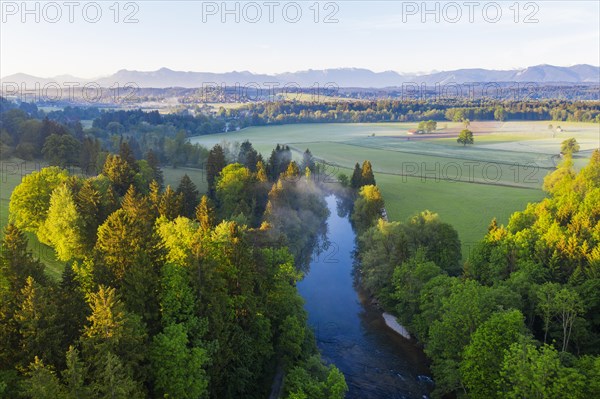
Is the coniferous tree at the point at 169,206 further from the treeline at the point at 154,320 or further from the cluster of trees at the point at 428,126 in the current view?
the cluster of trees at the point at 428,126

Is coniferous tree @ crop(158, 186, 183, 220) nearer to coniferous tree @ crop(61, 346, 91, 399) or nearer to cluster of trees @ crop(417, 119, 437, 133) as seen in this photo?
coniferous tree @ crop(61, 346, 91, 399)

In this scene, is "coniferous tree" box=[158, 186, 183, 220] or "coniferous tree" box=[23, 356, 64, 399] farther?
"coniferous tree" box=[158, 186, 183, 220]

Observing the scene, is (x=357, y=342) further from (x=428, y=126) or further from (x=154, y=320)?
(x=428, y=126)

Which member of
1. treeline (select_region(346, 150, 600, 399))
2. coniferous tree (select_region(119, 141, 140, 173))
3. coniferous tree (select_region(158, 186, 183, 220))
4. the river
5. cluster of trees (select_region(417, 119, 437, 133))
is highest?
cluster of trees (select_region(417, 119, 437, 133))

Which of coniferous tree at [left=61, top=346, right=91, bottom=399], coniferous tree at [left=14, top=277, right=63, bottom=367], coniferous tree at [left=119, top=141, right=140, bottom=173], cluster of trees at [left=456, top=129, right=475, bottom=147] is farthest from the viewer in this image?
cluster of trees at [left=456, top=129, right=475, bottom=147]

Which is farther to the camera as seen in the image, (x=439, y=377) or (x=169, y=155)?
(x=169, y=155)

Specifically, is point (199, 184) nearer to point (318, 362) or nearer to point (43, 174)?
point (43, 174)

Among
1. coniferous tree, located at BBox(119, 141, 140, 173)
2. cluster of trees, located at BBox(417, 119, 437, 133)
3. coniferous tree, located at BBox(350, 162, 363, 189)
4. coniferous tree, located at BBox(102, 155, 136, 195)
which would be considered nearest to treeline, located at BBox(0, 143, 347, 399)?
coniferous tree, located at BBox(102, 155, 136, 195)

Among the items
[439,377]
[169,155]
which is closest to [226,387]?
[439,377]
